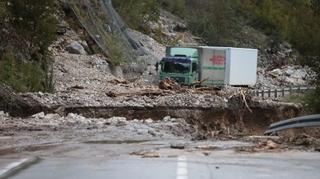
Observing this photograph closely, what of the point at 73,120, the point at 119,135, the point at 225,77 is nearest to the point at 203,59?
the point at 225,77

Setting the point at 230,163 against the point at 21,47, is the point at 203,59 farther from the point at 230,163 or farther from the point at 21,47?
the point at 230,163

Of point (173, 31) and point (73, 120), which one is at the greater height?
point (173, 31)

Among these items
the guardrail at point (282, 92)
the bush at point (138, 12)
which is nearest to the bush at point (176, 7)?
the bush at point (138, 12)

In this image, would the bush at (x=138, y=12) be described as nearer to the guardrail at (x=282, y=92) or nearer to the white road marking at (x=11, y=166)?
the guardrail at (x=282, y=92)

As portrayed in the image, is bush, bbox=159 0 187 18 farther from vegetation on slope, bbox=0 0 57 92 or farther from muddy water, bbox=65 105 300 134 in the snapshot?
muddy water, bbox=65 105 300 134

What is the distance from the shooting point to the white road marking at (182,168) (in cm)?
1252

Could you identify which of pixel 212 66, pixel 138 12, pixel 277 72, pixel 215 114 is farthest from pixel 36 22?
pixel 277 72

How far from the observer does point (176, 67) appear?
189 feet

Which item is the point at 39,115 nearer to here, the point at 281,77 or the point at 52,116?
the point at 52,116

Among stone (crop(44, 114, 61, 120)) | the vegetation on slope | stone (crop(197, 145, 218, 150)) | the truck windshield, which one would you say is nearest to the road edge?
stone (crop(197, 145, 218, 150))

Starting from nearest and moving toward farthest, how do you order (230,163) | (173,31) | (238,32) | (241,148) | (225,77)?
1. (230,163)
2. (241,148)
3. (225,77)
4. (173,31)
5. (238,32)

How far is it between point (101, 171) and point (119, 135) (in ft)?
37.7

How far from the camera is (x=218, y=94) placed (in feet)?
146

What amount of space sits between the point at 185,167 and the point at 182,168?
199mm
